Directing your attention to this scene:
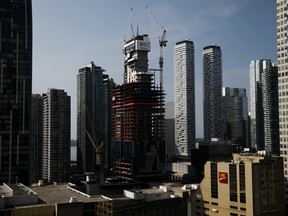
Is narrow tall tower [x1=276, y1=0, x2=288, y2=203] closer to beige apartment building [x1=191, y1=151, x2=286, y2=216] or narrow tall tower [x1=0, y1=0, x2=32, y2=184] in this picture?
beige apartment building [x1=191, y1=151, x2=286, y2=216]

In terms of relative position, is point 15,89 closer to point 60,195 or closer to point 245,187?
point 60,195

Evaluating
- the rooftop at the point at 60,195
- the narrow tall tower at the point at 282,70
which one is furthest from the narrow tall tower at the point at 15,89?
the narrow tall tower at the point at 282,70

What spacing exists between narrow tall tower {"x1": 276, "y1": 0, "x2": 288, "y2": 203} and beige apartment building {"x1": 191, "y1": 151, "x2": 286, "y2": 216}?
108ft

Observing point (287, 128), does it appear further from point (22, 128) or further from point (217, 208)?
point (22, 128)

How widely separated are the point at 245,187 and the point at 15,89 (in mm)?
115000

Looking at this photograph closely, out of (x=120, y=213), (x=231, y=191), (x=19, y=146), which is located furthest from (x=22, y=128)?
(x=231, y=191)

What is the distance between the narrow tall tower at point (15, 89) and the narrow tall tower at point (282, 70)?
10206cm

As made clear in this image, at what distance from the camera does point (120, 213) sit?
293 feet

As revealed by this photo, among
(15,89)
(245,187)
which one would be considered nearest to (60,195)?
(245,187)

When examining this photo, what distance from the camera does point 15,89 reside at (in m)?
170

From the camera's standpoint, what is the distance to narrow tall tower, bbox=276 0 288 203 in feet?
425

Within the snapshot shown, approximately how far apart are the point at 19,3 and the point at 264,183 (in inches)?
5125

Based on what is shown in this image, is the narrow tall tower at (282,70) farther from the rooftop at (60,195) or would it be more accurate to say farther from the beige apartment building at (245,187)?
the rooftop at (60,195)

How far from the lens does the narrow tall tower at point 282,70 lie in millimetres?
129500
